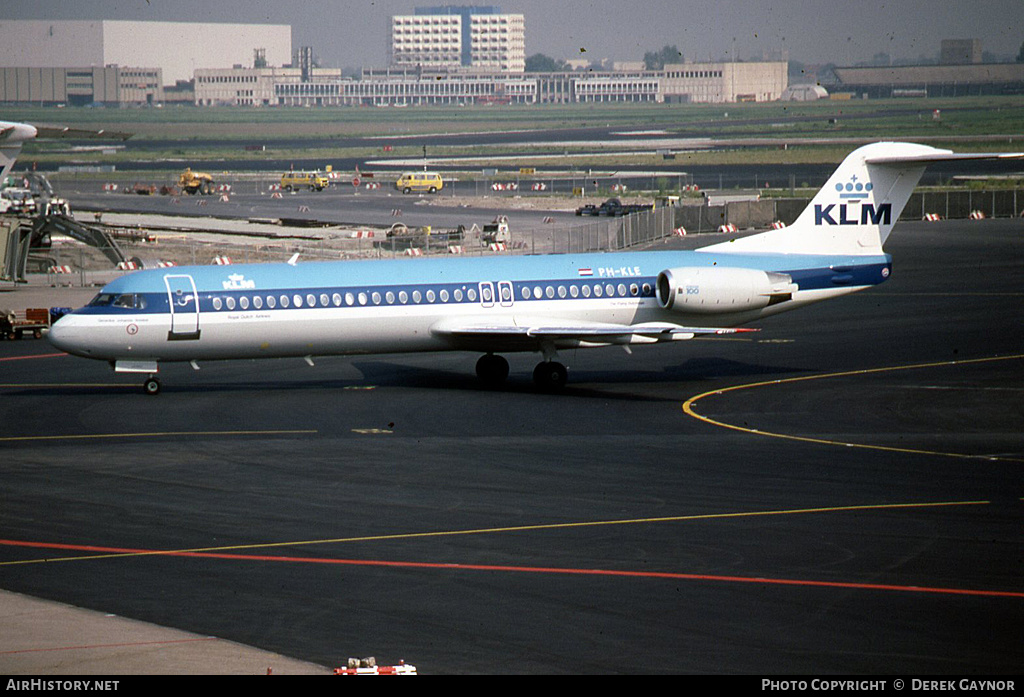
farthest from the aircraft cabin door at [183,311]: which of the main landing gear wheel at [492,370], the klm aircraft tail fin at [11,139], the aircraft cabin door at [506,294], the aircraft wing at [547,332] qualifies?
the klm aircraft tail fin at [11,139]

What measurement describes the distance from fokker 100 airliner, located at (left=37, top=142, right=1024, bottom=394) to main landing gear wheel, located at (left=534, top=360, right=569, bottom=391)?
0.13 feet

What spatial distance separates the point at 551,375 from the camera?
3566 centimetres

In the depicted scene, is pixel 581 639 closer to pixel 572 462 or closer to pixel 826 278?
pixel 572 462

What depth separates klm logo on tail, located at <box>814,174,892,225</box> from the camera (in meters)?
38.3

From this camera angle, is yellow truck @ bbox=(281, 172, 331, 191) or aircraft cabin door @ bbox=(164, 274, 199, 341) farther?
yellow truck @ bbox=(281, 172, 331, 191)

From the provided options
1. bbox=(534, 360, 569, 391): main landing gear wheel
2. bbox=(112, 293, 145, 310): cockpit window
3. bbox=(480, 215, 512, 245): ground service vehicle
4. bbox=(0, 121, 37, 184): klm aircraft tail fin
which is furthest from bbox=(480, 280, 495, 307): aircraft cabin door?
bbox=(480, 215, 512, 245): ground service vehicle

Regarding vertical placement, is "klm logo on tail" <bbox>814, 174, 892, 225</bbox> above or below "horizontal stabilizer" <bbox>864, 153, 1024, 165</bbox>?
below

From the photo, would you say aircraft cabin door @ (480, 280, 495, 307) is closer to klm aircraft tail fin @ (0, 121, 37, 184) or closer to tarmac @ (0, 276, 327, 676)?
klm aircraft tail fin @ (0, 121, 37, 184)

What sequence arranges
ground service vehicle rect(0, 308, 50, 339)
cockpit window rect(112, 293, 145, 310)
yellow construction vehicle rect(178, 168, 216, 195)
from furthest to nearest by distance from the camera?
yellow construction vehicle rect(178, 168, 216, 195), ground service vehicle rect(0, 308, 50, 339), cockpit window rect(112, 293, 145, 310)

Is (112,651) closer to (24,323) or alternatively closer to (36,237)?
(24,323)

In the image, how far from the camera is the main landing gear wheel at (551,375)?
35.7 meters

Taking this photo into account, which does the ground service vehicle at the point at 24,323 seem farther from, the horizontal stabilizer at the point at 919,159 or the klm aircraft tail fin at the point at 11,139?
the horizontal stabilizer at the point at 919,159

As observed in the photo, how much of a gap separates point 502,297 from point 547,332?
1898 mm

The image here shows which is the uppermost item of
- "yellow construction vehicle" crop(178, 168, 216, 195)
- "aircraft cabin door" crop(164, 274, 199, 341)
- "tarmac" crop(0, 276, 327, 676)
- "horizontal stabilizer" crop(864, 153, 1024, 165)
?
"yellow construction vehicle" crop(178, 168, 216, 195)
